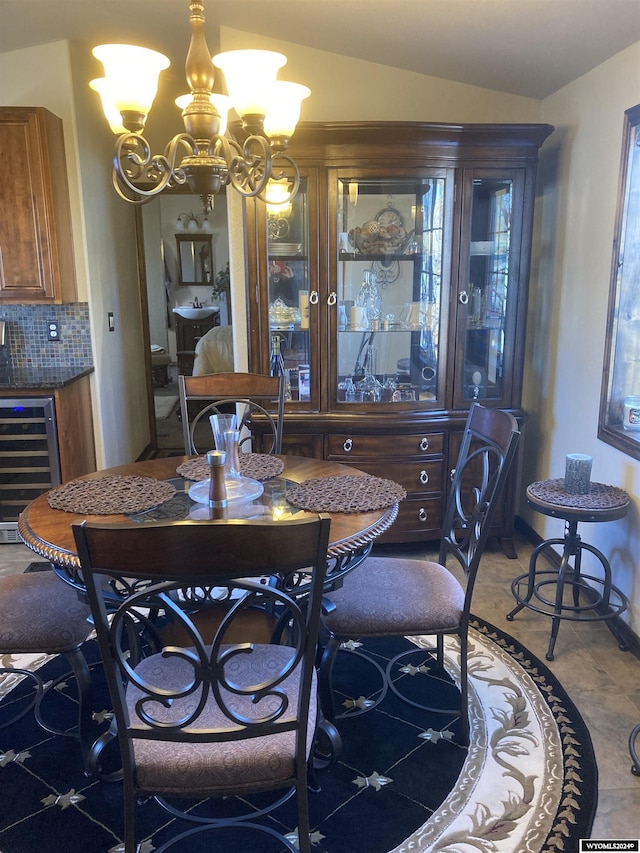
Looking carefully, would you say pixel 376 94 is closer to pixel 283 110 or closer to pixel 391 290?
pixel 391 290

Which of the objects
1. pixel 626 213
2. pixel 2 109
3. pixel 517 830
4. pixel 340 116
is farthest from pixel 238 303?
pixel 517 830

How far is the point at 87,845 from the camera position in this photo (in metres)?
1.67

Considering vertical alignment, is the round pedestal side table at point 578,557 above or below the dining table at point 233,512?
below

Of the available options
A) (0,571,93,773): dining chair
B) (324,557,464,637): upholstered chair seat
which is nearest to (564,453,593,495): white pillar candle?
(324,557,464,637): upholstered chair seat

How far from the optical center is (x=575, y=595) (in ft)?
8.99

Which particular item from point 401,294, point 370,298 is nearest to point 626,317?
point 401,294

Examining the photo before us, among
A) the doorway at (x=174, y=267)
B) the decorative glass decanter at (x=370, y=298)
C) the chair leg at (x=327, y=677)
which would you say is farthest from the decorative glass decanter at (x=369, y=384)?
the doorway at (x=174, y=267)

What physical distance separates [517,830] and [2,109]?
3.77 m

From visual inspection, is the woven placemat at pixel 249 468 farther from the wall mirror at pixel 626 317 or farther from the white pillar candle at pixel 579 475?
the wall mirror at pixel 626 317

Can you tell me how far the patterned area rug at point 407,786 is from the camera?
1.68 m

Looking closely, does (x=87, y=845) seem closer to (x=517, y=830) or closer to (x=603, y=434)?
(x=517, y=830)

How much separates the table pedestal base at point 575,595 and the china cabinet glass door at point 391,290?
956 millimetres

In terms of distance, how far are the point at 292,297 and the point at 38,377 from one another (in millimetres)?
1507

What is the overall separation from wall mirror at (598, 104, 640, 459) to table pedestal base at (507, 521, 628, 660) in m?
0.44
